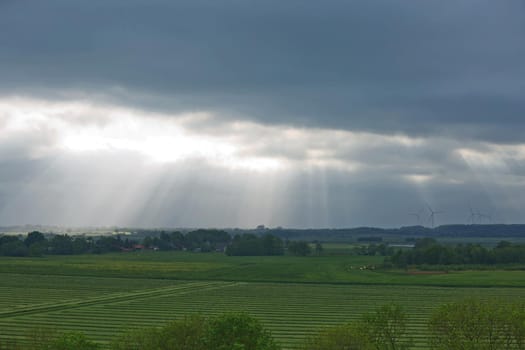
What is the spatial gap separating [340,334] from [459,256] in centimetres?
14661

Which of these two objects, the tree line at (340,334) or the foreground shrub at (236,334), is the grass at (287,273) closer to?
the tree line at (340,334)

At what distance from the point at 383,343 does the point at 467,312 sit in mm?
6565

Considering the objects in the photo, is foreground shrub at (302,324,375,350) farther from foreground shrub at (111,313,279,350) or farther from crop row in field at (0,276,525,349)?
crop row in field at (0,276,525,349)

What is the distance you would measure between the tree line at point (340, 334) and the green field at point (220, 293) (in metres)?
13.9

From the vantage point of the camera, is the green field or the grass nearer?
the green field

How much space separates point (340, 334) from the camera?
4306 cm

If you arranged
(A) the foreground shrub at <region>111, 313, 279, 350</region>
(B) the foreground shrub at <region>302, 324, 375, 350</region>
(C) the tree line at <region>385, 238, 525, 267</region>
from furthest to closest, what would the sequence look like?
(C) the tree line at <region>385, 238, 525, 267</region> < (B) the foreground shrub at <region>302, 324, 375, 350</region> < (A) the foreground shrub at <region>111, 313, 279, 350</region>

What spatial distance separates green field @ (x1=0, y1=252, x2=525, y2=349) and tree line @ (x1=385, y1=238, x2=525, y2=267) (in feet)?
50.2

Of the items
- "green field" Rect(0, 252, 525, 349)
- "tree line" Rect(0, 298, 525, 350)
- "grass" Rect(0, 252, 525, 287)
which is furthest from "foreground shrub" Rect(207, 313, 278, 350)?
"grass" Rect(0, 252, 525, 287)

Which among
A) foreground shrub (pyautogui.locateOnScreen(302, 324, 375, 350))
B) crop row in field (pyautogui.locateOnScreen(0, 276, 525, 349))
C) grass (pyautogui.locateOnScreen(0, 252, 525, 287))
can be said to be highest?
foreground shrub (pyautogui.locateOnScreen(302, 324, 375, 350))

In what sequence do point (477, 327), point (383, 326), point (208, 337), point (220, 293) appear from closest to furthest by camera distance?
point (208, 337)
point (477, 327)
point (383, 326)
point (220, 293)

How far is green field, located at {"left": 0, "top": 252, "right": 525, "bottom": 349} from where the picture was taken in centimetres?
7562

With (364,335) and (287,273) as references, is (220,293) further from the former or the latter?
(364,335)

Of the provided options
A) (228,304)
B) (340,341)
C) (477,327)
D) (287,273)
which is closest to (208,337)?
(340,341)
